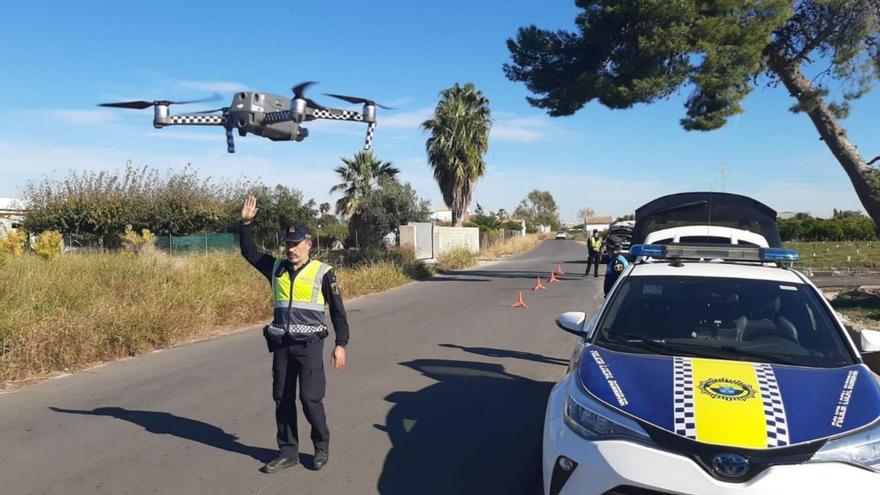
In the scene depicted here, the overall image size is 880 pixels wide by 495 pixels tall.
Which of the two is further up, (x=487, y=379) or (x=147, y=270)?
(x=147, y=270)

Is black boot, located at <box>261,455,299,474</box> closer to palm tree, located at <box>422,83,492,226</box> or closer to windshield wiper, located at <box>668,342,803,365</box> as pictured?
windshield wiper, located at <box>668,342,803,365</box>

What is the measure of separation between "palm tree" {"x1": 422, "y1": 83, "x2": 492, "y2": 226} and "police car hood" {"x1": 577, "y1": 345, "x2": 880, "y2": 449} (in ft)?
121

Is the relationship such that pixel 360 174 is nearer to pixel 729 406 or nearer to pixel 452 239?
pixel 452 239

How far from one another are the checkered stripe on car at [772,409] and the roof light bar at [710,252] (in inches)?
63.4

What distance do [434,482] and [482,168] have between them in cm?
3850

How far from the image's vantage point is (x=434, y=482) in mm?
4453

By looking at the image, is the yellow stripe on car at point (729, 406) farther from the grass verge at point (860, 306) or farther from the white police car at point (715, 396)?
the grass verge at point (860, 306)

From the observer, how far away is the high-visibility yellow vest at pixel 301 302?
15.4ft

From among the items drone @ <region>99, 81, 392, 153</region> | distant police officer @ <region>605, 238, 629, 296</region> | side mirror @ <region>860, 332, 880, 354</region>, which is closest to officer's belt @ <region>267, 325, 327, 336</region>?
side mirror @ <region>860, 332, 880, 354</region>

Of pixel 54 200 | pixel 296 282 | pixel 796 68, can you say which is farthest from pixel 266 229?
pixel 296 282

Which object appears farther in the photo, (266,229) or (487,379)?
(266,229)

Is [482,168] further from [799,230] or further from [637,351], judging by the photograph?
[637,351]

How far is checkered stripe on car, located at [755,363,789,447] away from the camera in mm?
3000

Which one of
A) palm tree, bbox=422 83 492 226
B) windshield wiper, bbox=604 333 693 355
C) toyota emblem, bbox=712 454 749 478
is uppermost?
palm tree, bbox=422 83 492 226
